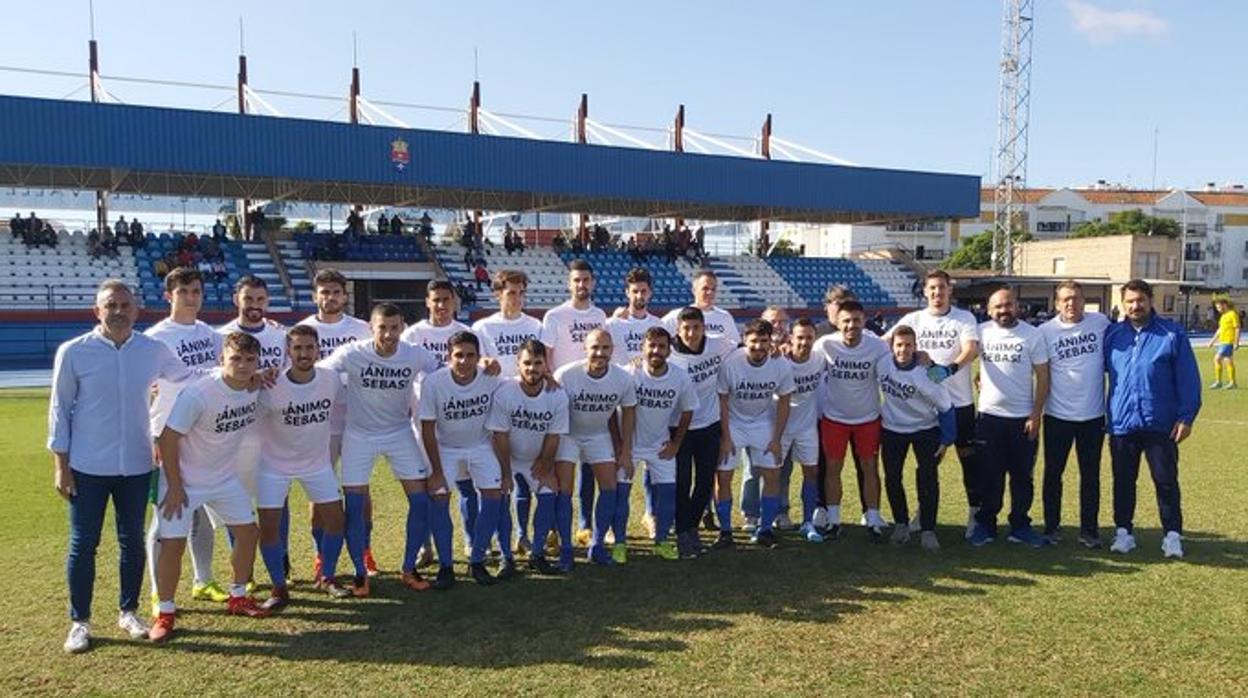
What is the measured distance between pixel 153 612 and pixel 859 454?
16.4ft

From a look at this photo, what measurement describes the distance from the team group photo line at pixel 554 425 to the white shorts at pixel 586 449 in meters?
0.01

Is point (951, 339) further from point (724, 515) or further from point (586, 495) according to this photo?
point (586, 495)

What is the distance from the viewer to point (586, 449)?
20.1 ft

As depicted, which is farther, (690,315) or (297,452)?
(690,315)

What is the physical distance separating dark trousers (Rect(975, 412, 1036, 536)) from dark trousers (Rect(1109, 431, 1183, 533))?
58cm

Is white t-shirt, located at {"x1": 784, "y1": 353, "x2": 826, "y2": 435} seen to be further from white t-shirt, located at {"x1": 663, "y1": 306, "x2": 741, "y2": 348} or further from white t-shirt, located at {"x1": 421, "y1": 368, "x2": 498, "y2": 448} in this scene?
white t-shirt, located at {"x1": 421, "y1": 368, "x2": 498, "y2": 448}

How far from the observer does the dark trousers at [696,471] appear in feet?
21.3

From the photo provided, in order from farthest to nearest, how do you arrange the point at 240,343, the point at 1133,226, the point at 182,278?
the point at 1133,226, the point at 182,278, the point at 240,343

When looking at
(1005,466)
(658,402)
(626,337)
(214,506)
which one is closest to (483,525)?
(658,402)

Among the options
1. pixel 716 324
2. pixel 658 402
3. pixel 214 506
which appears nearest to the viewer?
pixel 214 506

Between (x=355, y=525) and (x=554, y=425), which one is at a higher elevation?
(x=554, y=425)

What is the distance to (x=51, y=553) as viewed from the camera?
20.7ft

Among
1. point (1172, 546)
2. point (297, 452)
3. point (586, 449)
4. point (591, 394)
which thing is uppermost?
point (591, 394)

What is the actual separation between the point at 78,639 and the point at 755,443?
451 centimetres
